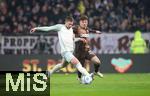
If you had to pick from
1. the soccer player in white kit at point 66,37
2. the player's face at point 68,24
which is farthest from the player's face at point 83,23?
the player's face at point 68,24

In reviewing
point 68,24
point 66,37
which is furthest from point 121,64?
point 68,24

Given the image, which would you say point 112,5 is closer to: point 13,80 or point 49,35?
point 49,35

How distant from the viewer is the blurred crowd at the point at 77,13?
32.2 metres

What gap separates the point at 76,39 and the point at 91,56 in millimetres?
1168

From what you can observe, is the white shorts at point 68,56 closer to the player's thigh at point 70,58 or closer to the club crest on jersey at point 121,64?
the player's thigh at point 70,58

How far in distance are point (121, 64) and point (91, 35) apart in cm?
211

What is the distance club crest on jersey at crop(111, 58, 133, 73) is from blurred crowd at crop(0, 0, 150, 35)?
245cm

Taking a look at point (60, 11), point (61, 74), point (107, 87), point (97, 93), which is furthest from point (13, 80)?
point (60, 11)

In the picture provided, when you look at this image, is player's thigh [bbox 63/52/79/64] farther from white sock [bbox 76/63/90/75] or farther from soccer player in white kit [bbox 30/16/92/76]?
white sock [bbox 76/63/90/75]

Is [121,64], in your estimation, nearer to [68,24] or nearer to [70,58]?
[68,24]

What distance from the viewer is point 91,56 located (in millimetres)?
22125

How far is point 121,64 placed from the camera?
30.0 m

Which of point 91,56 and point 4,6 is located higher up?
point 4,6

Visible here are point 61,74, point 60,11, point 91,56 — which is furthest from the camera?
point 60,11
